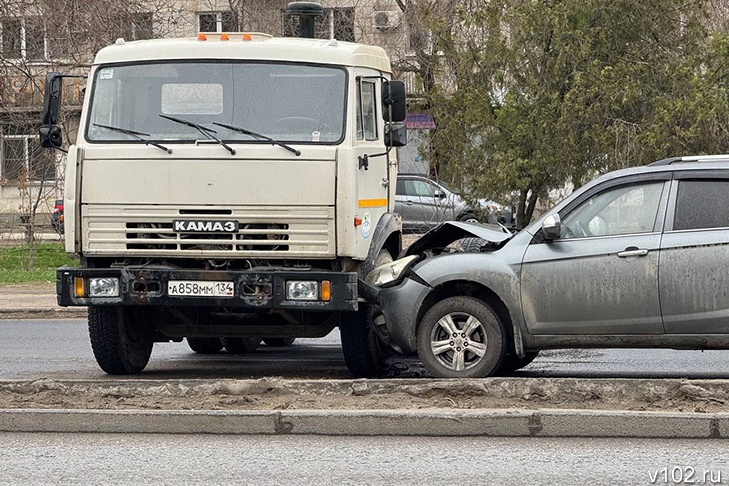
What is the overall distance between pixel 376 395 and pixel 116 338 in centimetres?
292

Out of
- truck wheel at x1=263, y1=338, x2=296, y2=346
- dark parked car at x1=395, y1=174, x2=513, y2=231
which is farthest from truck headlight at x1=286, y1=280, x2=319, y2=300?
dark parked car at x1=395, y1=174, x2=513, y2=231

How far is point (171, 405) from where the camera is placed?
9.05 m

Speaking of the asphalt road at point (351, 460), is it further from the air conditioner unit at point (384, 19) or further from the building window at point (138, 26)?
the air conditioner unit at point (384, 19)

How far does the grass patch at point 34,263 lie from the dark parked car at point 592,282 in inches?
485

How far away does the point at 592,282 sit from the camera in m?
9.81

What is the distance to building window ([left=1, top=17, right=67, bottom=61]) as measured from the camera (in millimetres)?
26844

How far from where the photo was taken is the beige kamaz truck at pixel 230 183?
33.8ft

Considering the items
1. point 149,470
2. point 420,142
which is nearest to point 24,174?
point 420,142

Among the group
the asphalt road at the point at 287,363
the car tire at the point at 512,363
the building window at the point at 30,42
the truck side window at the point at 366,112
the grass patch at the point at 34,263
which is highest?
the building window at the point at 30,42

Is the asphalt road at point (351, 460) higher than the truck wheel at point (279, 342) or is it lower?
higher

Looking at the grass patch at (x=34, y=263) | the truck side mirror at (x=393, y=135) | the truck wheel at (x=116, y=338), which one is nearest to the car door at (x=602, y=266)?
the truck side mirror at (x=393, y=135)

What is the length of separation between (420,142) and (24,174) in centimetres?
760

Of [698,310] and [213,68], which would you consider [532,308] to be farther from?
[213,68]

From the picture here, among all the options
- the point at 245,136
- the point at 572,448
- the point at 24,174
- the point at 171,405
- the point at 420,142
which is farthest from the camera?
the point at 24,174
